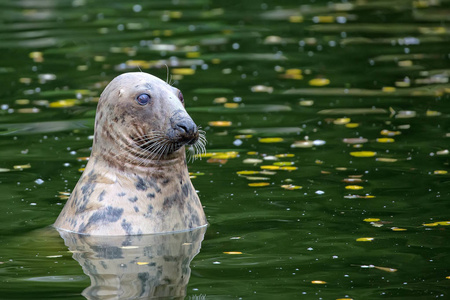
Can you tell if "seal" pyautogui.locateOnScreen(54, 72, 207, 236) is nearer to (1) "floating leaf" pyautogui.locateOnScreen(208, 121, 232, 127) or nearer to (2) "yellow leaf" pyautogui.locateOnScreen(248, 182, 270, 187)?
(2) "yellow leaf" pyautogui.locateOnScreen(248, 182, 270, 187)

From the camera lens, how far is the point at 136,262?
8.41m

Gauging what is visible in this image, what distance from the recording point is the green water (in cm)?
830

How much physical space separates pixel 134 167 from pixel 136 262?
3.11 ft

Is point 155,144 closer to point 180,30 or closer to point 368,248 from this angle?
point 368,248

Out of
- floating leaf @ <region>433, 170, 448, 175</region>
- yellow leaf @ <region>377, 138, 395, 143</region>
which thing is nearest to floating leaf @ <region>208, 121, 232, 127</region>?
yellow leaf @ <region>377, 138, 395, 143</region>

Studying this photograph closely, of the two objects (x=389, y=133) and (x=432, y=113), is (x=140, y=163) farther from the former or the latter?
(x=432, y=113)

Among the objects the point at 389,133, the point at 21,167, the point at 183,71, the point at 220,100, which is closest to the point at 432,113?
the point at 389,133

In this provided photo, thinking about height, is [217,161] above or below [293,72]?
below

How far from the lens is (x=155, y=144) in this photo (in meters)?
8.79

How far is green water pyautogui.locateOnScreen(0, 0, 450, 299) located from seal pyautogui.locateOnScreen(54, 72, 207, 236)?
16.2 inches

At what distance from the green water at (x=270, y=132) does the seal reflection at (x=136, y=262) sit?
0.11m

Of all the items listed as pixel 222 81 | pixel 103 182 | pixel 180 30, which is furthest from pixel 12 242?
pixel 180 30

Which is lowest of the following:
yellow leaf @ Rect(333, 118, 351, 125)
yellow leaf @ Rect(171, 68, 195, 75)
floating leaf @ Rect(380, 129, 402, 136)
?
floating leaf @ Rect(380, 129, 402, 136)

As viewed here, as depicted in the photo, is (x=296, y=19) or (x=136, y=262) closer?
(x=136, y=262)
